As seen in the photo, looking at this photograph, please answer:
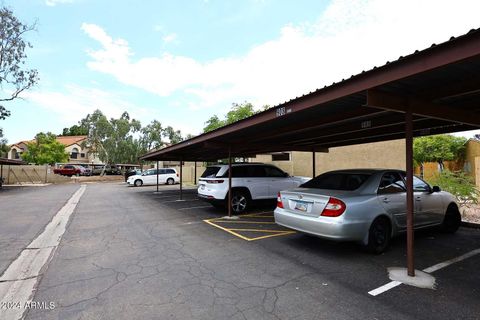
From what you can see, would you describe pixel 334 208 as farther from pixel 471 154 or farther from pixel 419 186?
pixel 471 154

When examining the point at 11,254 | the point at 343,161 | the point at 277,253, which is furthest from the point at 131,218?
the point at 343,161

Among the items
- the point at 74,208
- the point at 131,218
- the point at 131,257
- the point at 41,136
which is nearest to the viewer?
the point at 131,257

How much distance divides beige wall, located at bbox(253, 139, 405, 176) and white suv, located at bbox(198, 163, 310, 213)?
308 inches

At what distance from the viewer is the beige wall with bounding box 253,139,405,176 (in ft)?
50.5

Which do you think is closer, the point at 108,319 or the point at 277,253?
the point at 108,319

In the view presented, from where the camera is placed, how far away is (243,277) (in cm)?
429

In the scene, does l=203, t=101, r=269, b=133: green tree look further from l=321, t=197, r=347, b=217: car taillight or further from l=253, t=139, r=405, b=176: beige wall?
l=321, t=197, r=347, b=217: car taillight

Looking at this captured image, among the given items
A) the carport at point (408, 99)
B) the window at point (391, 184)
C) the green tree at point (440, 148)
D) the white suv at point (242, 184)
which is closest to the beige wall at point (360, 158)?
the green tree at point (440, 148)

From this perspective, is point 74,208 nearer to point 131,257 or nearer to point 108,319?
point 131,257

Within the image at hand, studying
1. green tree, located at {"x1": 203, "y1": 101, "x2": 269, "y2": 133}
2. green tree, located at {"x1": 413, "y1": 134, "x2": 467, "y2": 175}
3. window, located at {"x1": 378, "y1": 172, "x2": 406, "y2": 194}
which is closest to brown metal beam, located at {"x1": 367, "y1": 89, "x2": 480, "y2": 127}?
window, located at {"x1": 378, "y1": 172, "x2": 406, "y2": 194}

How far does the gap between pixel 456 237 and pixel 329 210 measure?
3.77 metres

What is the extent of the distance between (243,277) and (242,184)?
5.79 metres

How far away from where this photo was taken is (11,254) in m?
5.61

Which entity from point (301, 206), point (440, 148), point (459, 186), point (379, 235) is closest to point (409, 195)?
point (379, 235)
